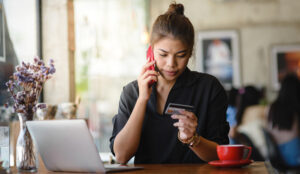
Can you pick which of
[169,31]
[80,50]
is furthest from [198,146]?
[80,50]

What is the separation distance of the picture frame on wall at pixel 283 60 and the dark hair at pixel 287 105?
338 cm

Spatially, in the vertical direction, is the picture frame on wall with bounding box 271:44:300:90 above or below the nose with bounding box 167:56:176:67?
below

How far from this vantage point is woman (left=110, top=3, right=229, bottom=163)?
1839 millimetres

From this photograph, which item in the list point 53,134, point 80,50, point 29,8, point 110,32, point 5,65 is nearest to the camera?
point 53,134

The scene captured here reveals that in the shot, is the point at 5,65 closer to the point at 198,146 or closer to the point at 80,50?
the point at 198,146

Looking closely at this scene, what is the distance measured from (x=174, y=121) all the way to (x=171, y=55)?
293mm

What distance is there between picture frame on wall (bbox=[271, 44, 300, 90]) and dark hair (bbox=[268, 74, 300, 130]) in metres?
3.38

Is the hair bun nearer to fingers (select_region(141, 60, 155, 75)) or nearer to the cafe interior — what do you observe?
fingers (select_region(141, 60, 155, 75))

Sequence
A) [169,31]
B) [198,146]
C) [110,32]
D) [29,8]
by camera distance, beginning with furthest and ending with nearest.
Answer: [110,32] < [29,8] < [169,31] < [198,146]

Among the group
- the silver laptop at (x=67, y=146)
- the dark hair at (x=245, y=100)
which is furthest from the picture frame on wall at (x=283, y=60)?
the silver laptop at (x=67, y=146)

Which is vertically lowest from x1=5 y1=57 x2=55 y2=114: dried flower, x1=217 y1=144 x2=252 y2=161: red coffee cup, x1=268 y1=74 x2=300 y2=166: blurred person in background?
x1=268 y1=74 x2=300 y2=166: blurred person in background

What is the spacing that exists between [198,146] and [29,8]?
241cm

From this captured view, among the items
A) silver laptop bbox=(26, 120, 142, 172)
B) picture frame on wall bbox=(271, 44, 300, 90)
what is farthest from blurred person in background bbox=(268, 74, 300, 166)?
picture frame on wall bbox=(271, 44, 300, 90)

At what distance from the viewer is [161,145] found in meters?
1.92
